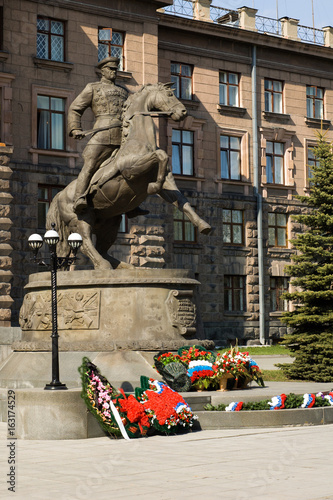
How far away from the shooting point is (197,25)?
40094 mm

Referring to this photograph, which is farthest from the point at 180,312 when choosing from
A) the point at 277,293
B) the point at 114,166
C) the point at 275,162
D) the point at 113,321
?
the point at 275,162

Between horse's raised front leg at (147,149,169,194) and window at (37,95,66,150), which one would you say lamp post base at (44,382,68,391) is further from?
window at (37,95,66,150)

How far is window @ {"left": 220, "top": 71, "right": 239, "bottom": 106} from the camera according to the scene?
42062 mm

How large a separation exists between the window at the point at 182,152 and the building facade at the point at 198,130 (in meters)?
0.06

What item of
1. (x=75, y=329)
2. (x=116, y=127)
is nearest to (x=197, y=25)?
(x=116, y=127)

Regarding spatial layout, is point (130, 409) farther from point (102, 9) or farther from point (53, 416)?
point (102, 9)

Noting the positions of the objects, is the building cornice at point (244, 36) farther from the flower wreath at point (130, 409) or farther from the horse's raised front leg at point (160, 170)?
the flower wreath at point (130, 409)

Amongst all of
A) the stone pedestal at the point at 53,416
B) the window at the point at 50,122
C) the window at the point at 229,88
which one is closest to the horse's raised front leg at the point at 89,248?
the stone pedestal at the point at 53,416

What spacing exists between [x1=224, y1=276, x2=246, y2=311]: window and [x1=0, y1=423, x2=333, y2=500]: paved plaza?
1085 inches

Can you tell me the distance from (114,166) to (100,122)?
110 centimetres

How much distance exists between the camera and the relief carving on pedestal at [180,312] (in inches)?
651

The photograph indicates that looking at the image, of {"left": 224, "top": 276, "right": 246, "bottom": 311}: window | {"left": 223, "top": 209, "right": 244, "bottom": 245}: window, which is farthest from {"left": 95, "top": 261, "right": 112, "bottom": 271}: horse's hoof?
{"left": 223, "top": 209, "right": 244, "bottom": 245}: window

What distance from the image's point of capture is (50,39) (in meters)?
34.5

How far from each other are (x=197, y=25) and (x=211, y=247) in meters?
9.92
